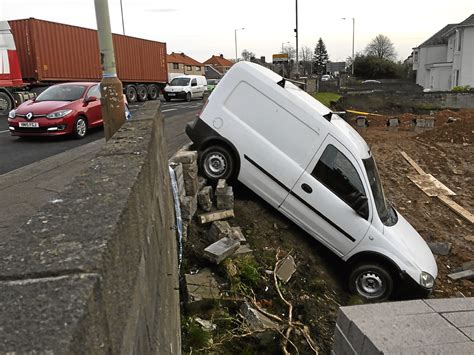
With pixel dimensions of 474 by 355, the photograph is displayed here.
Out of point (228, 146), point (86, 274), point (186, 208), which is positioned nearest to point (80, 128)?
point (228, 146)

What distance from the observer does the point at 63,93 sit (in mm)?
12938

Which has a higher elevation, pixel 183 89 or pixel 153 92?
pixel 183 89

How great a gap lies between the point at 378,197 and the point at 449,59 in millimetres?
55304

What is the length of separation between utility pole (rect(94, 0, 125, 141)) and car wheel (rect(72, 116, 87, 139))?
7.36m

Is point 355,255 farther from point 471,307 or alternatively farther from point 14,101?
point 14,101

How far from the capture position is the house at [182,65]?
283 feet

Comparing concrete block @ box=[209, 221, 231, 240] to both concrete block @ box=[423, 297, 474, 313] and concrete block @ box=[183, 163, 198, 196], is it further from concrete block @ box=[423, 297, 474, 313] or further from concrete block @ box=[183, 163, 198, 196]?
concrete block @ box=[423, 297, 474, 313]

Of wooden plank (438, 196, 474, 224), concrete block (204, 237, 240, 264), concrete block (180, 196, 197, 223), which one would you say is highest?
concrete block (180, 196, 197, 223)

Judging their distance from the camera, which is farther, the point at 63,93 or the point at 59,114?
the point at 63,93

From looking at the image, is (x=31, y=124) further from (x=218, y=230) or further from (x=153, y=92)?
(x=153, y=92)

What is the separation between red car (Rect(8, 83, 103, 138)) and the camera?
11.6 meters

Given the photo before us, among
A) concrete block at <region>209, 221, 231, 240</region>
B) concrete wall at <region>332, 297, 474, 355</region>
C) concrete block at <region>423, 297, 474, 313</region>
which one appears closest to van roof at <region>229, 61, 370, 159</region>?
concrete block at <region>209, 221, 231, 240</region>

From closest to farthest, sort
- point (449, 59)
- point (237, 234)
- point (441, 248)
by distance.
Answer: point (237, 234), point (441, 248), point (449, 59)

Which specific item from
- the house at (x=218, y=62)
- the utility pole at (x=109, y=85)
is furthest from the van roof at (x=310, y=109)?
the house at (x=218, y=62)
